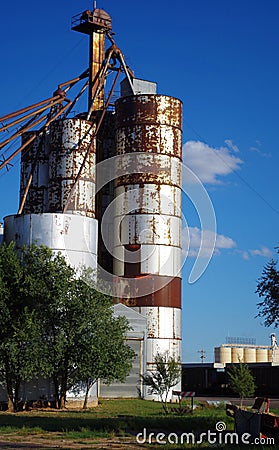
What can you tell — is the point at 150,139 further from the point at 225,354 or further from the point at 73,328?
the point at 225,354

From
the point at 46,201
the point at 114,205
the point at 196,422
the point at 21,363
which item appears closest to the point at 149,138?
the point at 114,205

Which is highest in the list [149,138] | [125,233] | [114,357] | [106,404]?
[149,138]

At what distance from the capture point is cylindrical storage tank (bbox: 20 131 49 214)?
50.6 metres

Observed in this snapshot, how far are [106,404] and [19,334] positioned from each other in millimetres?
8174

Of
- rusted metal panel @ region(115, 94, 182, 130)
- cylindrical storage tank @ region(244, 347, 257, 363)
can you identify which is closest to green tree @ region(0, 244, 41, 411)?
rusted metal panel @ region(115, 94, 182, 130)

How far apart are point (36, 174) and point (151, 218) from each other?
9641 mm

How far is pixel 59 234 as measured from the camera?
4016 centimetres

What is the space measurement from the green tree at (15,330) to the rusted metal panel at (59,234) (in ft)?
9.82

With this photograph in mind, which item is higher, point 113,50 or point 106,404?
point 113,50

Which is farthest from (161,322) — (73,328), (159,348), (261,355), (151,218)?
(261,355)

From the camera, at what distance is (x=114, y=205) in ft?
161

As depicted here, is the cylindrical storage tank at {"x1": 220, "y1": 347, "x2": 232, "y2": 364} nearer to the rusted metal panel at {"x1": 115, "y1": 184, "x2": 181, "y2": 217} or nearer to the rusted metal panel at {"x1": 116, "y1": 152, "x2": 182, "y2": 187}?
the rusted metal panel at {"x1": 115, "y1": 184, "x2": 181, "y2": 217}

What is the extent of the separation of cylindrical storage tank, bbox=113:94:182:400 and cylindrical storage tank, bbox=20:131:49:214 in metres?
5.39

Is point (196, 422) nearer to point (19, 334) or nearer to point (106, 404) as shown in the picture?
point (19, 334)
